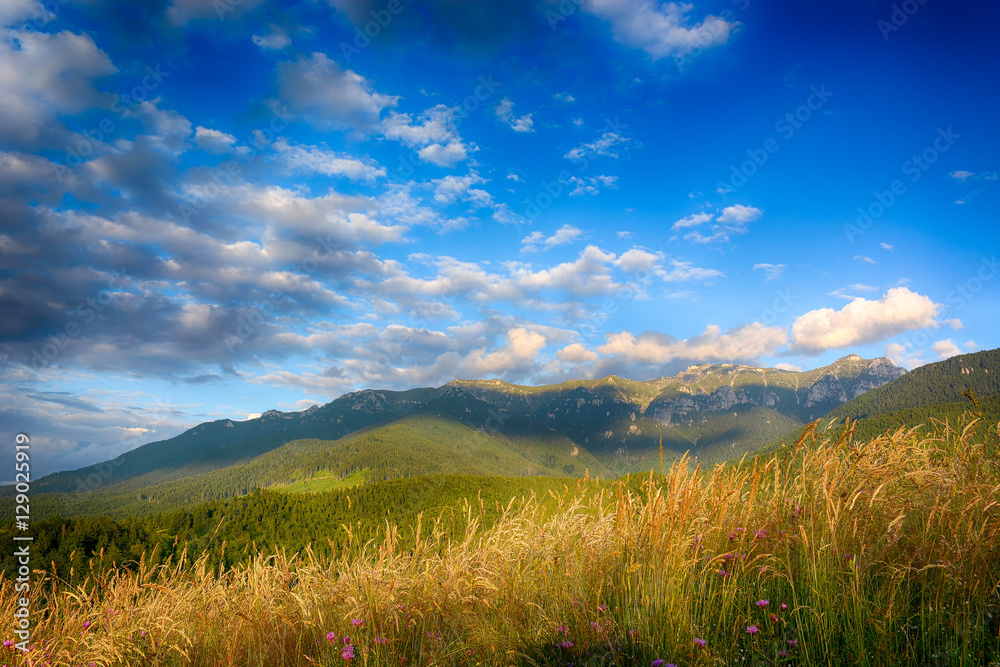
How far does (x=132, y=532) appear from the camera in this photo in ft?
26.0

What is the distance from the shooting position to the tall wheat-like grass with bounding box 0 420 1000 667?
9.96 ft

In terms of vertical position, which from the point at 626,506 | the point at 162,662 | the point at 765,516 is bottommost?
the point at 162,662

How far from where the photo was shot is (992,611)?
302cm

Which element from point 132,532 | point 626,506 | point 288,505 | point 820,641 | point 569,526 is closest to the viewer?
point 820,641

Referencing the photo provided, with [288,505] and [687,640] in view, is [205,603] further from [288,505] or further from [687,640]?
[288,505]

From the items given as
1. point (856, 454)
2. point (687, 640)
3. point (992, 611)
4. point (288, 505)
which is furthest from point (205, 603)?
point (856, 454)

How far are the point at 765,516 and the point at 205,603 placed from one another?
636 cm

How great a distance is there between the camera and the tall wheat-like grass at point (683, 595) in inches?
119

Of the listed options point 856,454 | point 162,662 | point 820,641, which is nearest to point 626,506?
point 820,641

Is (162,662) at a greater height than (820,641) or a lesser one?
lesser

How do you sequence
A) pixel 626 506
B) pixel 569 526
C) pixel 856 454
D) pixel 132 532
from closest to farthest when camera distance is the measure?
pixel 626 506, pixel 856 454, pixel 569 526, pixel 132 532

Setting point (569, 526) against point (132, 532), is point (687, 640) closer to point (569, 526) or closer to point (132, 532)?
point (569, 526)

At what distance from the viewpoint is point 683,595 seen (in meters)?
3.35

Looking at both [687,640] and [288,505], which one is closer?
[687,640]
